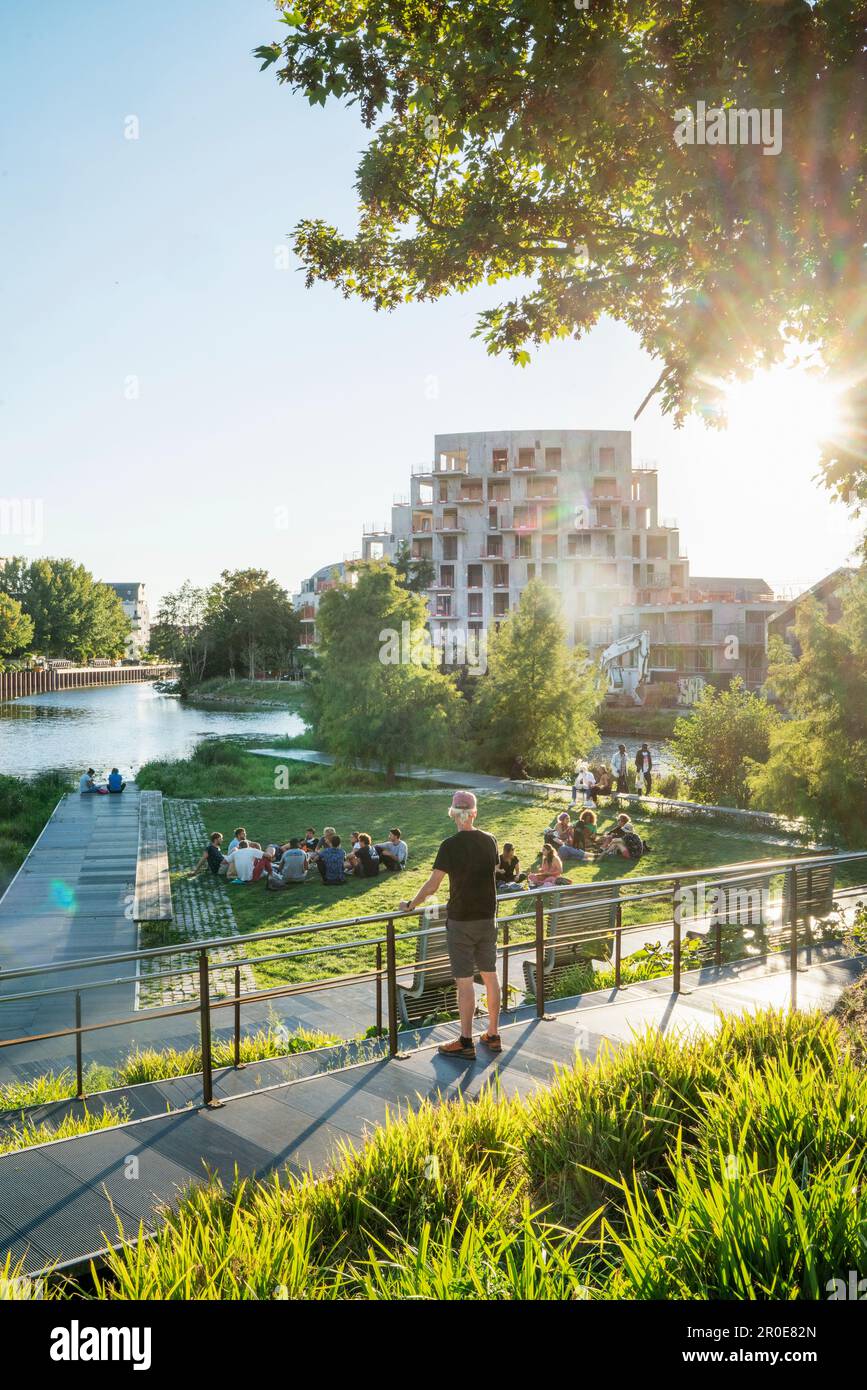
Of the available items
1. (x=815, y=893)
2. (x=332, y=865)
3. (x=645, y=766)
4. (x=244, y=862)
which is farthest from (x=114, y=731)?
(x=815, y=893)

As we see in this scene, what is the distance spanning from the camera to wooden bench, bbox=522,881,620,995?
33.5 feet

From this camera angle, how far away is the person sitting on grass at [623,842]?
20.8 meters

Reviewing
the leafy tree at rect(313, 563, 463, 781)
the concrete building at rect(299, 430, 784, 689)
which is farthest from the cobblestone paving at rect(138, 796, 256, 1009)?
the concrete building at rect(299, 430, 784, 689)

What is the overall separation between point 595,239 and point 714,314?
1748 mm

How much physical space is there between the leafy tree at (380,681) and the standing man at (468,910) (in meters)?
29.6

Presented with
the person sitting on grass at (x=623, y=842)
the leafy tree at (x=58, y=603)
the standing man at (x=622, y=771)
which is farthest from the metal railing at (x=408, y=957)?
the leafy tree at (x=58, y=603)

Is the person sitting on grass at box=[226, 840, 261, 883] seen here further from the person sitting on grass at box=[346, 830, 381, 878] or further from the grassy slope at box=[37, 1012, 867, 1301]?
the grassy slope at box=[37, 1012, 867, 1301]

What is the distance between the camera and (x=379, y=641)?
38500 millimetres

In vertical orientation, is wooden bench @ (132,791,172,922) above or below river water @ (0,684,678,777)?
below

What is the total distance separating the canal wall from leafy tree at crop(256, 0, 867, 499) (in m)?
104


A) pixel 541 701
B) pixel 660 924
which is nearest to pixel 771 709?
pixel 541 701

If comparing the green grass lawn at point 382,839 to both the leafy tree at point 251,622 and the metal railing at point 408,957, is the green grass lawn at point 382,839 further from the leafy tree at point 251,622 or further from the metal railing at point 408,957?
the leafy tree at point 251,622

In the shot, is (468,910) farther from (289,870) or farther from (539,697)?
(539,697)

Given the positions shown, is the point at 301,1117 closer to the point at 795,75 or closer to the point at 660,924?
the point at 795,75
